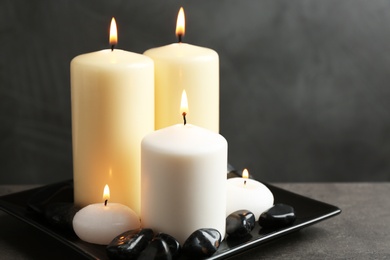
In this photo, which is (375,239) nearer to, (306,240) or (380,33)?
(306,240)

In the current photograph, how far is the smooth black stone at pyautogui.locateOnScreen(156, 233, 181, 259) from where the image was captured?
901 mm

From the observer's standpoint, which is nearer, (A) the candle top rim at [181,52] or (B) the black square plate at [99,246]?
(B) the black square plate at [99,246]

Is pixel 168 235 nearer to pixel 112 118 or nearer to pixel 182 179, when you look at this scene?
pixel 182 179

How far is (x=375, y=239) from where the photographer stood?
107 centimetres

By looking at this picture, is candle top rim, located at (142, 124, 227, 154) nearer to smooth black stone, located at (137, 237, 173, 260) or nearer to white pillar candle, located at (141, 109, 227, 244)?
white pillar candle, located at (141, 109, 227, 244)

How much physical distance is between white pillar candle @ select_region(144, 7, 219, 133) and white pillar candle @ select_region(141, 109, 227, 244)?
0.12 m

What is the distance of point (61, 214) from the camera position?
39.2 inches

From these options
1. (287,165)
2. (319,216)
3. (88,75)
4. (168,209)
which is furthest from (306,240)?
(287,165)

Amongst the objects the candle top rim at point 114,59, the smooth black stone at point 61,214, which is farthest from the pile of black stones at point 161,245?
the candle top rim at point 114,59

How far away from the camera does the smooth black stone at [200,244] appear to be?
90 cm

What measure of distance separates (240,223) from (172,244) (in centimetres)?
11

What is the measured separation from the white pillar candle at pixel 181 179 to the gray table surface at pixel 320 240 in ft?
0.35

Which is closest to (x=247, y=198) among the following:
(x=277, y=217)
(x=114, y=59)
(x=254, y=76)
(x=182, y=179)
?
(x=277, y=217)

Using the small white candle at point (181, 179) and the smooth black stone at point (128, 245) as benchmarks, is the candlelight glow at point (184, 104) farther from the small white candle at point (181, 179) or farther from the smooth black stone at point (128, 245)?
the smooth black stone at point (128, 245)
